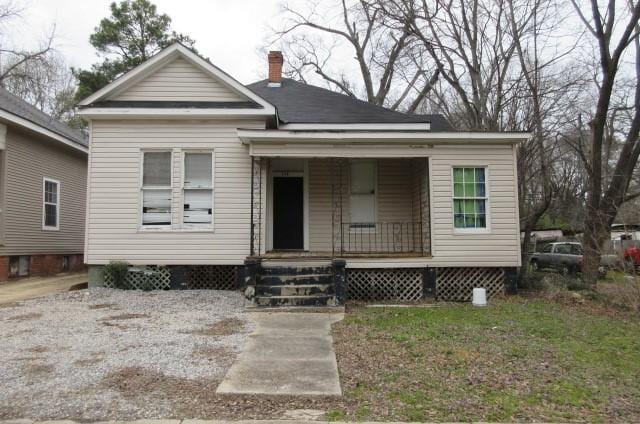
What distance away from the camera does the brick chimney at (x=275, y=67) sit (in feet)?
47.9

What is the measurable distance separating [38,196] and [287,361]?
1179 cm

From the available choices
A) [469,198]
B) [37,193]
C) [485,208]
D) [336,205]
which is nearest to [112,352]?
[336,205]

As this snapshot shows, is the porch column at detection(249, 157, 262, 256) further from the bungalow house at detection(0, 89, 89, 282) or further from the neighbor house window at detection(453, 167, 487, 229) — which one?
the bungalow house at detection(0, 89, 89, 282)

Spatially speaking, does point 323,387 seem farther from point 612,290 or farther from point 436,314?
point 612,290

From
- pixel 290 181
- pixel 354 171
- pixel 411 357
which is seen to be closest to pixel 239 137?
pixel 290 181

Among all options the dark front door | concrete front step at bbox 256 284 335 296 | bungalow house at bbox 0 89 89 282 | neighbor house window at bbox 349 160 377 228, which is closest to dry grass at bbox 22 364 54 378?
concrete front step at bbox 256 284 335 296

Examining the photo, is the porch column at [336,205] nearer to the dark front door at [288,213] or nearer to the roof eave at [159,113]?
the dark front door at [288,213]

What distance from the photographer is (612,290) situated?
377 inches

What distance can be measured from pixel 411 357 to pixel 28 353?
14.5 feet

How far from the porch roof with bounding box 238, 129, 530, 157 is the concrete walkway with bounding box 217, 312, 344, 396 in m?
3.79

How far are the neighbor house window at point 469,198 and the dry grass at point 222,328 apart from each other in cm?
524

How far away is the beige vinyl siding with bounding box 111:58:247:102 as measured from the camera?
1027 cm

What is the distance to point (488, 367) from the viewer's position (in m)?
4.89

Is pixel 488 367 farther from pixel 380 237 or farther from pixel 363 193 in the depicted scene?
pixel 363 193
